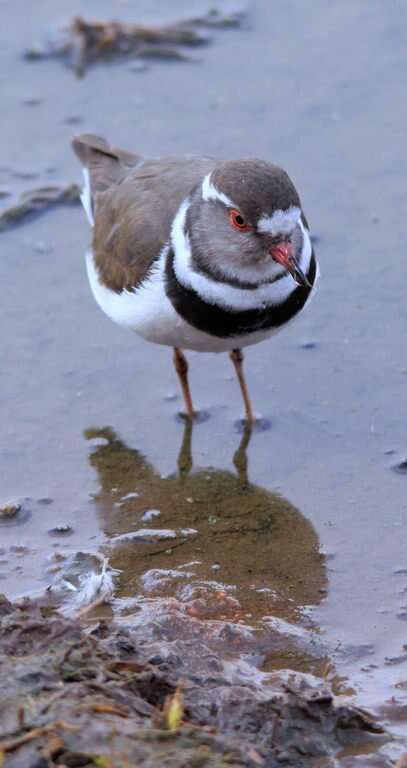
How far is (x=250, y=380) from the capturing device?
7844 mm

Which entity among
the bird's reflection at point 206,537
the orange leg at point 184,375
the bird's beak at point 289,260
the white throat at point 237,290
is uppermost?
the bird's beak at point 289,260

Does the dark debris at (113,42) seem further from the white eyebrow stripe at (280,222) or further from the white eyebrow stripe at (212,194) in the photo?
the white eyebrow stripe at (280,222)

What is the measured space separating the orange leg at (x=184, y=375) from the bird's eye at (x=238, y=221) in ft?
3.61

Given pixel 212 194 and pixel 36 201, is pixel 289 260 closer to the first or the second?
pixel 212 194

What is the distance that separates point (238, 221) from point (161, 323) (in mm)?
656

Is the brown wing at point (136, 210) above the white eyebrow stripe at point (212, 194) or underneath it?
underneath

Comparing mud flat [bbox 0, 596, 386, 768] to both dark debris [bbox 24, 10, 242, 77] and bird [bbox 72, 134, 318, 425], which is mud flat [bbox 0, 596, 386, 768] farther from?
→ dark debris [bbox 24, 10, 242, 77]

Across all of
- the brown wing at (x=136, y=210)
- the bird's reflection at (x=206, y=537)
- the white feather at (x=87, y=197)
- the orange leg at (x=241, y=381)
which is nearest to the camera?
the bird's reflection at (x=206, y=537)

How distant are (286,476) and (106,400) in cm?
120

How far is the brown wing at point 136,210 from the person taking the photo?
7.13 meters

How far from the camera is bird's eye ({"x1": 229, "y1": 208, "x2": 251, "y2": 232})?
657 centimetres

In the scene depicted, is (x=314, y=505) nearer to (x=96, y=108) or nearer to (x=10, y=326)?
(x=10, y=326)

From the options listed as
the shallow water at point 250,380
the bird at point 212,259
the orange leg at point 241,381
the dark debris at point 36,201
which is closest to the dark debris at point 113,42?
the shallow water at point 250,380

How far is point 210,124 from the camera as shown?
391 inches
